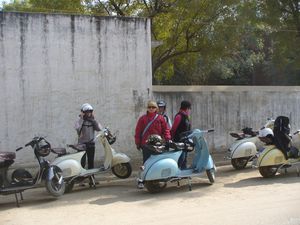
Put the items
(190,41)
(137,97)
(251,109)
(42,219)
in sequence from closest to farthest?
(42,219)
(137,97)
(251,109)
(190,41)

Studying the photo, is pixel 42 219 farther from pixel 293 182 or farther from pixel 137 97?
pixel 137 97

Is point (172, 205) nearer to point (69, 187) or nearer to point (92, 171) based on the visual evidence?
point (92, 171)

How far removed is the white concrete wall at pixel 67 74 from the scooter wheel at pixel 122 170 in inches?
80.7

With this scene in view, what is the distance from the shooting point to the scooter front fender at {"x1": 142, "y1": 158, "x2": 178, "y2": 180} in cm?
917

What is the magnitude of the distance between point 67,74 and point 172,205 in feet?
17.9

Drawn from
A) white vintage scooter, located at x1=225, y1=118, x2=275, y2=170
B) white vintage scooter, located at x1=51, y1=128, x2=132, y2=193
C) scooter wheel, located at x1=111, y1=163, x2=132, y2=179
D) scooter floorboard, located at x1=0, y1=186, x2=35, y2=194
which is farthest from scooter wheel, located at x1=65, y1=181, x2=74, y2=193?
white vintage scooter, located at x1=225, y1=118, x2=275, y2=170

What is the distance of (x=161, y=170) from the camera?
9.22 m

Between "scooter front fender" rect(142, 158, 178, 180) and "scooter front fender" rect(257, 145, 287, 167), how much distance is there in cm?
215

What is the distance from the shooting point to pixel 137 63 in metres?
13.5

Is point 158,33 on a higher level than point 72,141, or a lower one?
higher

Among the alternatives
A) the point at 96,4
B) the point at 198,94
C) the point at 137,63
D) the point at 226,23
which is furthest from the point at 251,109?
the point at 96,4

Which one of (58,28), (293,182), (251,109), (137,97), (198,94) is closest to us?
(293,182)

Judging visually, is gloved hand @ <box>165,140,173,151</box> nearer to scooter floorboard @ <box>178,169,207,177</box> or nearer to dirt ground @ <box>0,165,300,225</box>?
scooter floorboard @ <box>178,169,207,177</box>

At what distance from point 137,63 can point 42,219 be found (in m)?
6.64
